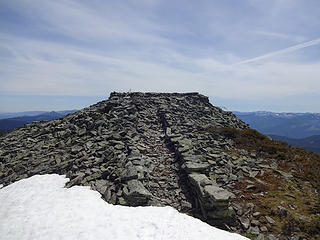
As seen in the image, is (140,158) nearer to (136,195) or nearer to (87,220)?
(136,195)

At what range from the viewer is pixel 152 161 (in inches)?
808

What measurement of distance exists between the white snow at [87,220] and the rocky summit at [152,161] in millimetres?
1018

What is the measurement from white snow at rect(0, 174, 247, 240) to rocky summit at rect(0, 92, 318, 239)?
1018mm

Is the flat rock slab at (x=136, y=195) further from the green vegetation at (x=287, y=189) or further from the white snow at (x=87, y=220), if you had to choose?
the green vegetation at (x=287, y=189)

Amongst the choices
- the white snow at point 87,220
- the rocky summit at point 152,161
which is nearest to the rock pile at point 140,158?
the rocky summit at point 152,161

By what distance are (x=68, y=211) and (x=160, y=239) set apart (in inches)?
268

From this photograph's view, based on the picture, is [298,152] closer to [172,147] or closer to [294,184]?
[294,184]

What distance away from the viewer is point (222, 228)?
12.2 meters

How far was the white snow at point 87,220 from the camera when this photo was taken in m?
11.0

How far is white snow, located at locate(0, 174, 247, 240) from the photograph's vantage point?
10977mm

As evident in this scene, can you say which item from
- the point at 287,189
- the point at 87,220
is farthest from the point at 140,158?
the point at 287,189

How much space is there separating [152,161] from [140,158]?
5.71 feet

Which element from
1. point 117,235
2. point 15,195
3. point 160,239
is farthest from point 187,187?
point 15,195

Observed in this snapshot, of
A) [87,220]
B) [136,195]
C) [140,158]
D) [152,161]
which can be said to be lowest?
[87,220]
